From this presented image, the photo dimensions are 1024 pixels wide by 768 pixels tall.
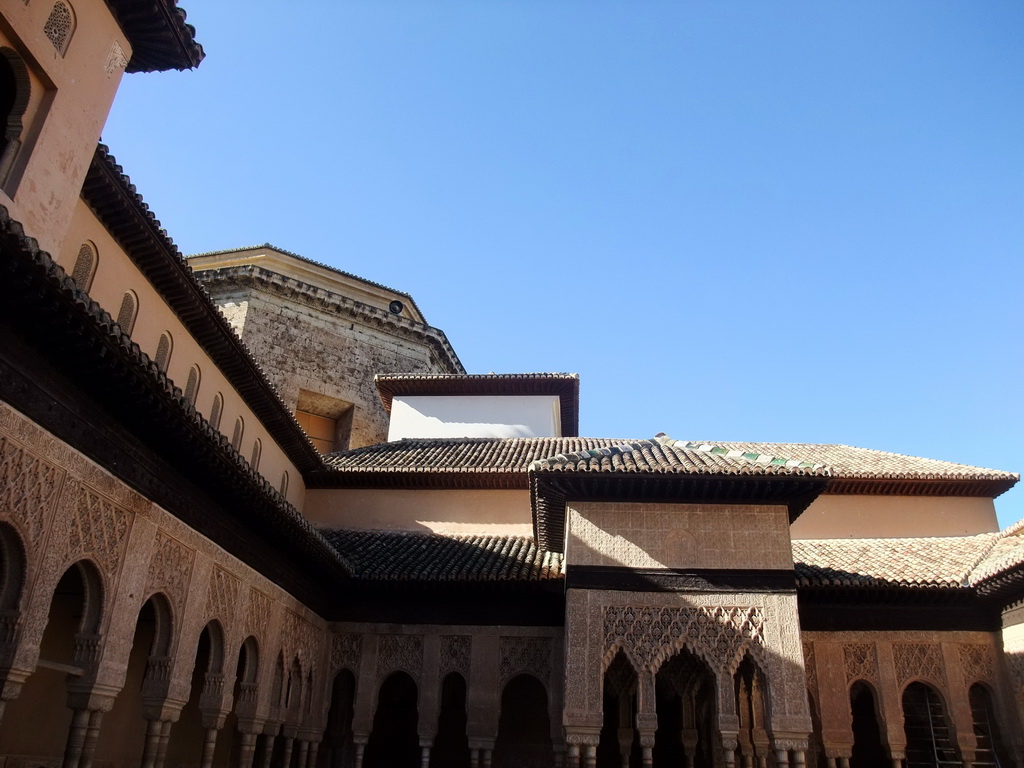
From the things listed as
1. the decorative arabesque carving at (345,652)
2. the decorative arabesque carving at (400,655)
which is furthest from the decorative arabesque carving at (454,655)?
the decorative arabesque carving at (345,652)

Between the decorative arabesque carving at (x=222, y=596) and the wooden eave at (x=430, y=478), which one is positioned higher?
the wooden eave at (x=430, y=478)

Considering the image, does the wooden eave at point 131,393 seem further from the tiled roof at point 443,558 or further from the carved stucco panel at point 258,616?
the tiled roof at point 443,558

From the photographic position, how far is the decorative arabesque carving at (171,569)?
757cm

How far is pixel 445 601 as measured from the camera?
11680 mm

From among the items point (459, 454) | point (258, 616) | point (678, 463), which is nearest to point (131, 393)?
point (258, 616)

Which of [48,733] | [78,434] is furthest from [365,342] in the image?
[78,434]

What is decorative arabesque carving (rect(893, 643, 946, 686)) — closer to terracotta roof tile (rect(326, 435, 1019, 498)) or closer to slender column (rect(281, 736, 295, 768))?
terracotta roof tile (rect(326, 435, 1019, 498))

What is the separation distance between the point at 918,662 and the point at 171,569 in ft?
31.4

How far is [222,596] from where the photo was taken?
8.89 m

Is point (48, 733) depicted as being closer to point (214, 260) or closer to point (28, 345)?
point (28, 345)

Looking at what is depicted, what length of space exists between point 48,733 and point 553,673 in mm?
6047

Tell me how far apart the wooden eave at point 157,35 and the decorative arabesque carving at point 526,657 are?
8.19m

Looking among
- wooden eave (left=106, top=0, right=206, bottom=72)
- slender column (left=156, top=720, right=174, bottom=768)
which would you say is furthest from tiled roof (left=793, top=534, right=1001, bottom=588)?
wooden eave (left=106, top=0, right=206, bottom=72)

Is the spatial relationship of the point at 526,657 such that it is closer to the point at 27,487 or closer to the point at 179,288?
the point at 179,288
